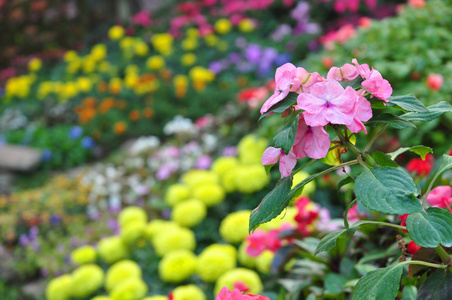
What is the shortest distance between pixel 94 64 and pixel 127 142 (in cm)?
219

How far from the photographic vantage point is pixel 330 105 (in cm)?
73

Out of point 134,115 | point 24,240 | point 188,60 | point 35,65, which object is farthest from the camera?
point 35,65

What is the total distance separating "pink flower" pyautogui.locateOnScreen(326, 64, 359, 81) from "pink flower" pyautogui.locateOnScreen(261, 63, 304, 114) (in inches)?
3.2

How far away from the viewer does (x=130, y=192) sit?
3945 mm

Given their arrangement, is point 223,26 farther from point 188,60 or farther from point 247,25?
point 188,60

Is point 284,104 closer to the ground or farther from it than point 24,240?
farther from it

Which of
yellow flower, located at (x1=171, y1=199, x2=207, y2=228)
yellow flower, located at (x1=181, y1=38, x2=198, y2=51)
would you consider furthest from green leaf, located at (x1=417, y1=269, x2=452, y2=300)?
yellow flower, located at (x1=181, y1=38, x2=198, y2=51)

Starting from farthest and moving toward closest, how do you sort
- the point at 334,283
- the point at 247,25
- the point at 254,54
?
the point at 247,25
the point at 254,54
the point at 334,283

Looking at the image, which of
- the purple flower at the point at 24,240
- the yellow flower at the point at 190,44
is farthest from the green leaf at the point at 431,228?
the yellow flower at the point at 190,44

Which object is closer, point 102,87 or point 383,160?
point 383,160

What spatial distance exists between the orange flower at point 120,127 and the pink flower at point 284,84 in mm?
4648

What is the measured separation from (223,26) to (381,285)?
606 centimetres

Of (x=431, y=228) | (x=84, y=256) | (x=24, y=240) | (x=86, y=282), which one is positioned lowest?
(x=24, y=240)

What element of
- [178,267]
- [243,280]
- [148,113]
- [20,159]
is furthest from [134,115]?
[243,280]
